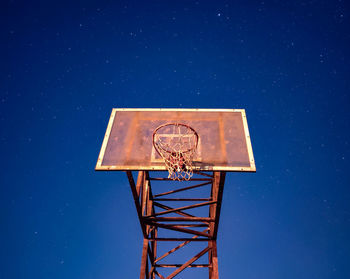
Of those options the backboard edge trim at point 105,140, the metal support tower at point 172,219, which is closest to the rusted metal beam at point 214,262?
the metal support tower at point 172,219

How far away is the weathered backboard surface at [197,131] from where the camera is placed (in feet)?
14.9

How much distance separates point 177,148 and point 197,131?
62cm

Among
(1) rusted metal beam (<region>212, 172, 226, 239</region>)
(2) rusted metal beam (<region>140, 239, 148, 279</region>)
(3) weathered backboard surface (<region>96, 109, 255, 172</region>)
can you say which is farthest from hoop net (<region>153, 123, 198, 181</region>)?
(2) rusted metal beam (<region>140, 239, 148, 279</region>)

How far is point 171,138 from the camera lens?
5453 millimetres

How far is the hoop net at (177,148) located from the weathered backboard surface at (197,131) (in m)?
0.13

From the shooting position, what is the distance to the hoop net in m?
4.55

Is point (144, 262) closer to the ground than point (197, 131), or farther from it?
closer to the ground

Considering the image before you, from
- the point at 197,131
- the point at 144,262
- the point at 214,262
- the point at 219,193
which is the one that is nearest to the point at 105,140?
the point at 197,131

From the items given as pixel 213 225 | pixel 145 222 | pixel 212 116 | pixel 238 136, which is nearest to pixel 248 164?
pixel 238 136

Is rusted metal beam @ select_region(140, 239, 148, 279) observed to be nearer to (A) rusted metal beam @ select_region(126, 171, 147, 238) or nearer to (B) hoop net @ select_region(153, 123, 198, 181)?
(A) rusted metal beam @ select_region(126, 171, 147, 238)

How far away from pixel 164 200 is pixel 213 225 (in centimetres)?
152

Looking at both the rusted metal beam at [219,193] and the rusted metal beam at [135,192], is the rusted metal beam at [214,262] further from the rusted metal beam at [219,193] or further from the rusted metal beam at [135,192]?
the rusted metal beam at [135,192]

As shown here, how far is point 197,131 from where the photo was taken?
5406mm

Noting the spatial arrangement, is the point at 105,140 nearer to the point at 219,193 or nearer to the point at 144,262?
the point at 219,193
